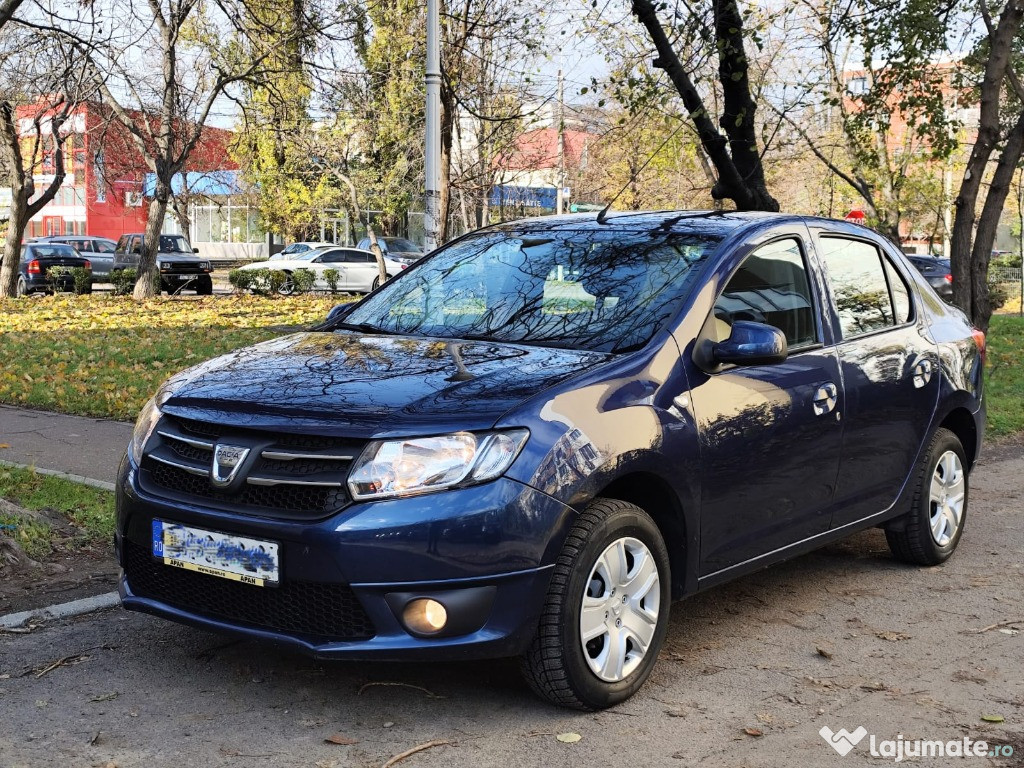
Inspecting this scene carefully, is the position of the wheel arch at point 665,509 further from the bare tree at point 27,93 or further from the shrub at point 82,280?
the shrub at point 82,280

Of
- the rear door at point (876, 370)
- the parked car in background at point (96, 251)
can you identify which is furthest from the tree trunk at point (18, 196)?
the rear door at point (876, 370)

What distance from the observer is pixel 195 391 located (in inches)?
165

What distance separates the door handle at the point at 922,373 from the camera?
568 centimetres

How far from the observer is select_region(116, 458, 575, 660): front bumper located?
362 centimetres

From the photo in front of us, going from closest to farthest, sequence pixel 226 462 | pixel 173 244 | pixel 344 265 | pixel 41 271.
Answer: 1. pixel 226 462
2. pixel 41 271
3. pixel 173 244
4. pixel 344 265

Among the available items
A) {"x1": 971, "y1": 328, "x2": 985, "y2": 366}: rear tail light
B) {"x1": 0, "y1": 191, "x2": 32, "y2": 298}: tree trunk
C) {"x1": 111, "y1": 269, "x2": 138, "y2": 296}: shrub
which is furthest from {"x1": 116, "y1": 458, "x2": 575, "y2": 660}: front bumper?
{"x1": 111, "y1": 269, "x2": 138, "y2": 296}: shrub

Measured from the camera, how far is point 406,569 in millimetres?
3633

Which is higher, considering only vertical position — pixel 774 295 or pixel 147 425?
pixel 774 295

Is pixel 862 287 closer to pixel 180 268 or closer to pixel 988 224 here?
pixel 988 224

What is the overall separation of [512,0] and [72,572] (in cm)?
1567

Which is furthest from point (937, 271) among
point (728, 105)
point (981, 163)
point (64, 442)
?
point (64, 442)

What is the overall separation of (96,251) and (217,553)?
35.5 m

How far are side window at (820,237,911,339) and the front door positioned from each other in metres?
0.23

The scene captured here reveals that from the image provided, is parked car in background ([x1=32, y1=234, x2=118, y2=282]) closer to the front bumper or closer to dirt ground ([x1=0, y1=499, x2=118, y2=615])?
dirt ground ([x1=0, y1=499, x2=118, y2=615])
